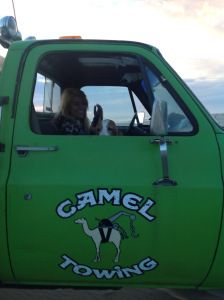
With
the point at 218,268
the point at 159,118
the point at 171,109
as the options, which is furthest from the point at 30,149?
the point at 218,268

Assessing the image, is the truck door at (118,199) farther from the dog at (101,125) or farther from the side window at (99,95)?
the dog at (101,125)

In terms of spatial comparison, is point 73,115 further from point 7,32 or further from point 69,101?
point 7,32

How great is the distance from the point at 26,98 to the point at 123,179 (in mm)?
759

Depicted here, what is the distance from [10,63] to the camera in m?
2.84

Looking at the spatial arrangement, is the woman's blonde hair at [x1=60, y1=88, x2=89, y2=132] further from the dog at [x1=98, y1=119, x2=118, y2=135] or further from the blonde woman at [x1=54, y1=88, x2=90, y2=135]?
the dog at [x1=98, y1=119, x2=118, y2=135]

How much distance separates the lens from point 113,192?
2621mm

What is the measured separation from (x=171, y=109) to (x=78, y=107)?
75 centimetres

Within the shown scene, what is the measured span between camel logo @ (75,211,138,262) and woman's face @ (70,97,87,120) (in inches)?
33.9

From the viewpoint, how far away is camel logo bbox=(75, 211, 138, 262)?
2.64m

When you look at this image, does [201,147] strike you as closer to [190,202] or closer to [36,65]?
[190,202]

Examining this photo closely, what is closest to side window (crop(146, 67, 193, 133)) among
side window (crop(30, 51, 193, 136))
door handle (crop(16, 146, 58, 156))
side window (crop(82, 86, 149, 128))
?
side window (crop(30, 51, 193, 136))

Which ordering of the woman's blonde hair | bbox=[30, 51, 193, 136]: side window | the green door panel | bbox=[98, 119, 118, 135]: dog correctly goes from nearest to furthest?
the green door panel < bbox=[30, 51, 193, 136]: side window < bbox=[98, 119, 118, 135]: dog < the woman's blonde hair

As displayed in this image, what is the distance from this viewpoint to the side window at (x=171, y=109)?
2.76 m

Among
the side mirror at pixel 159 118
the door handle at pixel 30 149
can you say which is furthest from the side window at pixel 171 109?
the door handle at pixel 30 149
